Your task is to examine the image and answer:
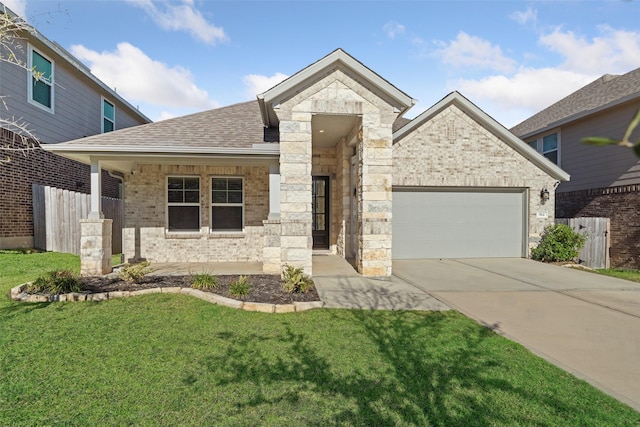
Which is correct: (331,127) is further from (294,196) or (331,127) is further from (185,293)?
(185,293)

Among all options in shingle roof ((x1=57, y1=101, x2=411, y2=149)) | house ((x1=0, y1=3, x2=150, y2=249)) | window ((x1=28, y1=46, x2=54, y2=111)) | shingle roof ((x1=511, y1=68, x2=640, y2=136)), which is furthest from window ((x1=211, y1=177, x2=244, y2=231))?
shingle roof ((x1=511, y1=68, x2=640, y2=136))

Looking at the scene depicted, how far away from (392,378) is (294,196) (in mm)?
4913

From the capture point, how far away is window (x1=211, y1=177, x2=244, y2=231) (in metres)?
10.3

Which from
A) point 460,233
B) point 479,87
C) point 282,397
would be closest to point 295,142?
point 282,397

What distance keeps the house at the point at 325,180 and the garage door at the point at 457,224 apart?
0.11ft

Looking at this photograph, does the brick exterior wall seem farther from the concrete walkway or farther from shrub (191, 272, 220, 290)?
the concrete walkway

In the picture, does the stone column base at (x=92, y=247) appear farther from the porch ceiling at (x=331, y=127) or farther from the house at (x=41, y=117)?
the porch ceiling at (x=331, y=127)

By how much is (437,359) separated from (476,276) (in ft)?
17.0

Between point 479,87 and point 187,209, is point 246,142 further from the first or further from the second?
point 479,87

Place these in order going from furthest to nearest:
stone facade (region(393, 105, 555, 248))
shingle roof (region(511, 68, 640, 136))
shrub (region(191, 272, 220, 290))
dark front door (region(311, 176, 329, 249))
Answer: shingle roof (region(511, 68, 640, 136)), dark front door (region(311, 176, 329, 249)), stone facade (region(393, 105, 555, 248)), shrub (region(191, 272, 220, 290))

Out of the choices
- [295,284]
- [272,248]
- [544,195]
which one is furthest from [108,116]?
[544,195]

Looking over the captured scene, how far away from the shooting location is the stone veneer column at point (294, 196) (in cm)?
779

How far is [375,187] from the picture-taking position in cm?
796

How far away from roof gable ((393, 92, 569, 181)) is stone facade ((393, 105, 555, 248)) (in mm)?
114
